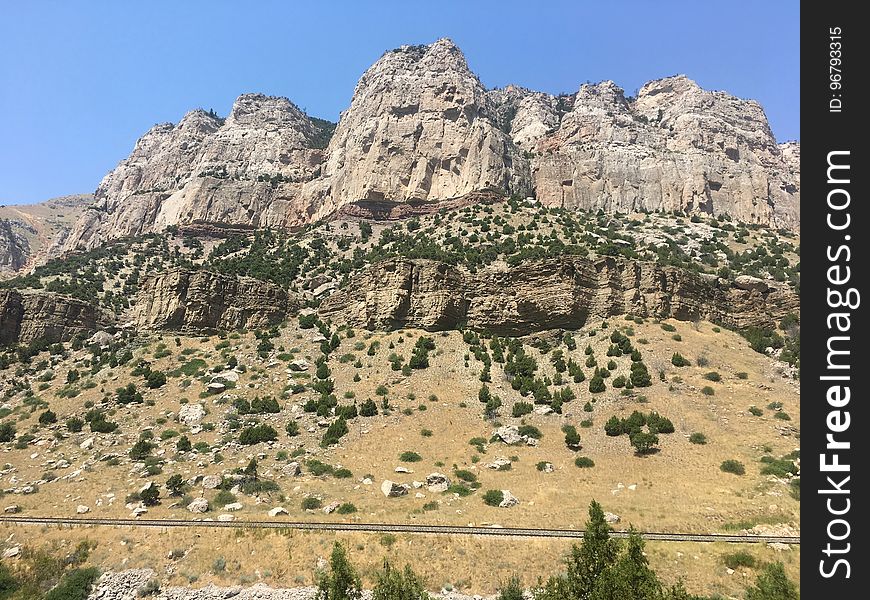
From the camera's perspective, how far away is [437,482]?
848 inches

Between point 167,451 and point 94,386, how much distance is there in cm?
1487

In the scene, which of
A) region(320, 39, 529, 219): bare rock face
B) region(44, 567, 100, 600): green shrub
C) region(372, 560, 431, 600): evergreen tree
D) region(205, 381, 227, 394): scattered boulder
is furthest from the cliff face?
region(320, 39, 529, 219): bare rock face

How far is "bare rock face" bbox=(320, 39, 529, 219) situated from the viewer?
79.2 meters

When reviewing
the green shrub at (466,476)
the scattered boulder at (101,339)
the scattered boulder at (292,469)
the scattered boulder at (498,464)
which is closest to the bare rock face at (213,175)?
the scattered boulder at (101,339)

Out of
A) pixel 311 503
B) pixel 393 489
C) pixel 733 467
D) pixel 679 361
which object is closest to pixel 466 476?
pixel 393 489

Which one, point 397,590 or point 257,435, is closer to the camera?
point 397,590

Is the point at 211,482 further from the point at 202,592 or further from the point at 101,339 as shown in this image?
the point at 101,339

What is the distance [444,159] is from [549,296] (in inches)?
1919

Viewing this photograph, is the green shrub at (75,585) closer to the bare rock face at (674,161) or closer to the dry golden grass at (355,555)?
the dry golden grass at (355,555)

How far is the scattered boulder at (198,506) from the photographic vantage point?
60.9ft

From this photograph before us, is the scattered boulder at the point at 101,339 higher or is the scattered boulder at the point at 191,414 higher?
the scattered boulder at the point at 101,339

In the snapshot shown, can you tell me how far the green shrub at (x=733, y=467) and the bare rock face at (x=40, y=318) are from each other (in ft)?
A: 186

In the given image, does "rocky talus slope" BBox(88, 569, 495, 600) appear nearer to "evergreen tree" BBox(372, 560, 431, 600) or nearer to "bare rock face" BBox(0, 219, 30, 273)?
"evergreen tree" BBox(372, 560, 431, 600)

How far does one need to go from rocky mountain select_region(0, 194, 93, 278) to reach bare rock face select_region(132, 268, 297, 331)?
215 ft
